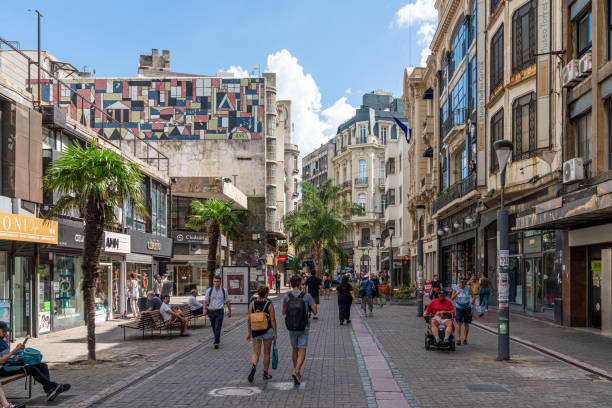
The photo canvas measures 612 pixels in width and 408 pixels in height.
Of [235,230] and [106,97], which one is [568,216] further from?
[106,97]

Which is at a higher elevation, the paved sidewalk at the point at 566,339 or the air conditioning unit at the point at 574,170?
the air conditioning unit at the point at 574,170

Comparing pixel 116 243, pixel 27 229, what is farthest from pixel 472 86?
pixel 27 229

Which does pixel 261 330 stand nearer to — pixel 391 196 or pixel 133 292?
pixel 133 292

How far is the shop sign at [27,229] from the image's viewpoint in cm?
1547

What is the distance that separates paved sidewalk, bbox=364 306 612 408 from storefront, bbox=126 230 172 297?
14803 millimetres

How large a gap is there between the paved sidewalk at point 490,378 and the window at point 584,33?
31.5 feet

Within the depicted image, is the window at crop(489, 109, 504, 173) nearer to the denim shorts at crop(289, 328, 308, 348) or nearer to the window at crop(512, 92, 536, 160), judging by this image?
the window at crop(512, 92, 536, 160)

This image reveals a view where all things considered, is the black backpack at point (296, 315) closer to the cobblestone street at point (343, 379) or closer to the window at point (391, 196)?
the cobblestone street at point (343, 379)

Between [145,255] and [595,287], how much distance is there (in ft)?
63.2

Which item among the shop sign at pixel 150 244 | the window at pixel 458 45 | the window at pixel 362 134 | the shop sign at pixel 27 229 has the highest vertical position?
the window at pixel 362 134

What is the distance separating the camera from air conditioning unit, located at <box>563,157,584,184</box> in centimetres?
1866

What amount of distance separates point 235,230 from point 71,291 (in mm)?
19239

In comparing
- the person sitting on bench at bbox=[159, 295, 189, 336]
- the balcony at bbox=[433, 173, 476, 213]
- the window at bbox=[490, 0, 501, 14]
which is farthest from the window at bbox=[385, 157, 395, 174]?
the person sitting on bench at bbox=[159, 295, 189, 336]

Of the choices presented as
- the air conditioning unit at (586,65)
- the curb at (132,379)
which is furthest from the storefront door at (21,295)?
the air conditioning unit at (586,65)
